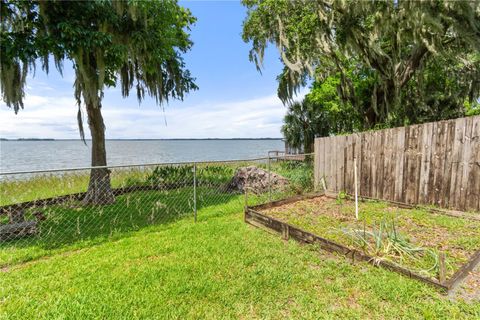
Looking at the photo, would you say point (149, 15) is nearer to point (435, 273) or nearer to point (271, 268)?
point (271, 268)

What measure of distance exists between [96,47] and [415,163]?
702 centimetres

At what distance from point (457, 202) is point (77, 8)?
8.22 m

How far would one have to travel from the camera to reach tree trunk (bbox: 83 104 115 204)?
674 cm

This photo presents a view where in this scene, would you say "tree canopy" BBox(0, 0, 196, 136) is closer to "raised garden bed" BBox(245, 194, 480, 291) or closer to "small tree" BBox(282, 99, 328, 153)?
"raised garden bed" BBox(245, 194, 480, 291)

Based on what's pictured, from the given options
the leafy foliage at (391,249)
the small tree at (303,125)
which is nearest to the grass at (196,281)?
the leafy foliage at (391,249)

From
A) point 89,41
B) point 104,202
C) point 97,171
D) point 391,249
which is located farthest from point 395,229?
point 97,171

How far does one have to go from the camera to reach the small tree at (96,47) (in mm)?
4348

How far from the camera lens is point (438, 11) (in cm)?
571

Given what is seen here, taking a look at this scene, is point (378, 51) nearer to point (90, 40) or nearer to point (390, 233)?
point (390, 233)

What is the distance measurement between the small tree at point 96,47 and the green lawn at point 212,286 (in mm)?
3629

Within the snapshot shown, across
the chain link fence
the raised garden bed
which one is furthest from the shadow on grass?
the raised garden bed

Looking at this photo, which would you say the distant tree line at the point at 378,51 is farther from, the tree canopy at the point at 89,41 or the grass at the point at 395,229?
the grass at the point at 395,229

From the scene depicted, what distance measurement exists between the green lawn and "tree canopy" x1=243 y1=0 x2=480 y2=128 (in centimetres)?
639

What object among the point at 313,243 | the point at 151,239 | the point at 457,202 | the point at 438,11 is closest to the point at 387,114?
the point at 438,11
